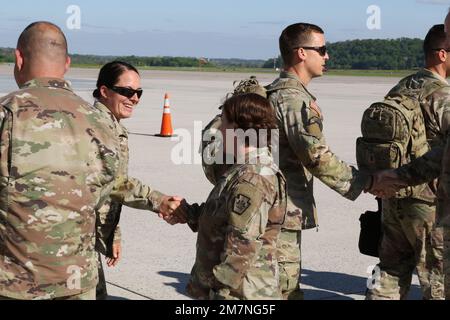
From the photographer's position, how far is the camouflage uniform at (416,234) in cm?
497

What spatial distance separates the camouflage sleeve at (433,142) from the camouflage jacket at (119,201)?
1581 millimetres

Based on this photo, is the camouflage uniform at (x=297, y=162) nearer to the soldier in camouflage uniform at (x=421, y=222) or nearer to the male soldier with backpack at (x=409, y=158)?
the male soldier with backpack at (x=409, y=158)

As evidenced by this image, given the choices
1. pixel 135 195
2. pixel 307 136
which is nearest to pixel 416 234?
pixel 307 136

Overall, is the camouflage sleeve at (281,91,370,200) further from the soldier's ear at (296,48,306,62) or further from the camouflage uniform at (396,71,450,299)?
the camouflage uniform at (396,71,450,299)

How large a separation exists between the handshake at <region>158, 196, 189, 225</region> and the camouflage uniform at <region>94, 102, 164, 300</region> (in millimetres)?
85

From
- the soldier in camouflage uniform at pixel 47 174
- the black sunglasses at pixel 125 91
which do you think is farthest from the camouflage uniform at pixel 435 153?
the soldier in camouflage uniform at pixel 47 174

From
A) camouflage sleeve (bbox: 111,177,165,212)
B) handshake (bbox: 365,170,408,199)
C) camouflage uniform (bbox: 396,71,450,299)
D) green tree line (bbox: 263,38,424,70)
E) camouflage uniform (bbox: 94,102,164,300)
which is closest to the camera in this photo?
camouflage uniform (bbox: 94,102,164,300)

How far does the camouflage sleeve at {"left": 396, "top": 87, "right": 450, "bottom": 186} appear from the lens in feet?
15.8

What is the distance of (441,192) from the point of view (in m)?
3.68

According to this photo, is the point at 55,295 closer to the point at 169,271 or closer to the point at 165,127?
the point at 169,271

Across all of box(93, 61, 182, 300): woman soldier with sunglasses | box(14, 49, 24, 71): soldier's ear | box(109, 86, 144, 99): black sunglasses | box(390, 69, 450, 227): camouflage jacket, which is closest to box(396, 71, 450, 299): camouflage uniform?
box(390, 69, 450, 227): camouflage jacket

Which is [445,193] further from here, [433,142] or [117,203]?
[117,203]
